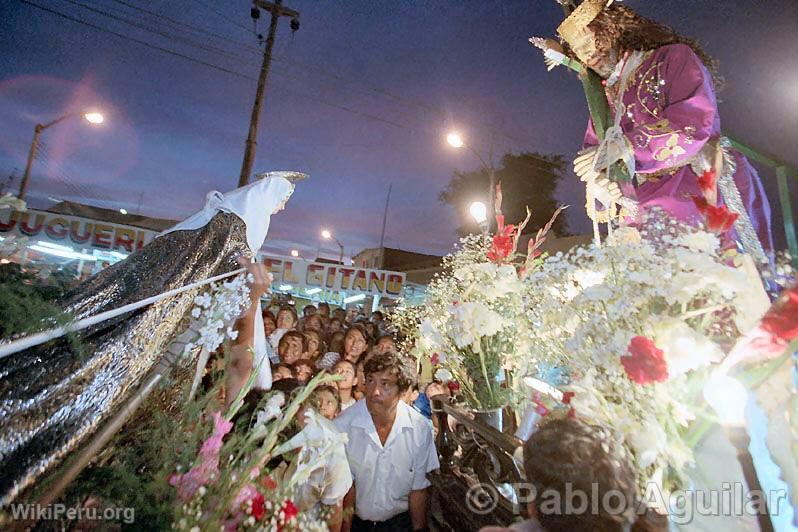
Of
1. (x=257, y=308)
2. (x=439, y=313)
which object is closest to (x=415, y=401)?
(x=439, y=313)

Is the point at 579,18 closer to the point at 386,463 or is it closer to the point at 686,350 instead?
the point at 686,350

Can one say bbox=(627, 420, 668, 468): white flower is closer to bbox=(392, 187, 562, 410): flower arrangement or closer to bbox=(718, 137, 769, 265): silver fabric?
bbox=(392, 187, 562, 410): flower arrangement

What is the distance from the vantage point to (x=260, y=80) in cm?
1272

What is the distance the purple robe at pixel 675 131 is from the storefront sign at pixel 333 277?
1298 cm

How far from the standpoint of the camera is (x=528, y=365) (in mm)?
2498

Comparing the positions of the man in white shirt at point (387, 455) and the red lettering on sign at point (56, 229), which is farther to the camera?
the red lettering on sign at point (56, 229)

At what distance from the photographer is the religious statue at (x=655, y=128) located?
7.56 ft

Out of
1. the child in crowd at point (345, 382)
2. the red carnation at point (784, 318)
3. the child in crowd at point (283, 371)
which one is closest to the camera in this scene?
the red carnation at point (784, 318)

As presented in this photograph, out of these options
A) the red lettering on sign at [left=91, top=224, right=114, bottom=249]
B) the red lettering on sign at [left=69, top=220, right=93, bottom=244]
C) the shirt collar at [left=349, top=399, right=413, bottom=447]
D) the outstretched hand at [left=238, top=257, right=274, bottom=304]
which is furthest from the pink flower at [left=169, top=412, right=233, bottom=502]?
the red lettering on sign at [left=69, top=220, right=93, bottom=244]

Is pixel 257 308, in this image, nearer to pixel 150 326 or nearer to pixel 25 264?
pixel 150 326

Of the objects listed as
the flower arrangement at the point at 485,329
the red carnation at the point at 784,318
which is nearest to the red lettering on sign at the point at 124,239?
the flower arrangement at the point at 485,329

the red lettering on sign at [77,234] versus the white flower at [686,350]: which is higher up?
the red lettering on sign at [77,234]

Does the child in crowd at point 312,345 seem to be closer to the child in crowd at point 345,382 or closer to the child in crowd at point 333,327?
the child in crowd at point 345,382

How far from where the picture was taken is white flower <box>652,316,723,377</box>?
135 cm
